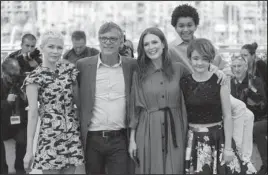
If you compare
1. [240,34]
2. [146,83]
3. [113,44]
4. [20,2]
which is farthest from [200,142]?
[20,2]

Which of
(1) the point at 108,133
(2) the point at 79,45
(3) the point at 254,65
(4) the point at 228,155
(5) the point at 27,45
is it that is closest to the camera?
(4) the point at 228,155

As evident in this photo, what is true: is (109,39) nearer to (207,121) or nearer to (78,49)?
(207,121)

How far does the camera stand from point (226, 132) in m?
3.14

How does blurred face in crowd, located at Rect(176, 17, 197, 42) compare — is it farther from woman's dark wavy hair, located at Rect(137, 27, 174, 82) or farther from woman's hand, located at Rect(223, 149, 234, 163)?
woman's hand, located at Rect(223, 149, 234, 163)

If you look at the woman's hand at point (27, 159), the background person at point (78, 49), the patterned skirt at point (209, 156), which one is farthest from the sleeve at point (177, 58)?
the background person at point (78, 49)

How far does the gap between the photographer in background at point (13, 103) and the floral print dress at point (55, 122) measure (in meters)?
2.01

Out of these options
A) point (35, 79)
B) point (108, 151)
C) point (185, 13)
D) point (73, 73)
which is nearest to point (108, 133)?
point (108, 151)

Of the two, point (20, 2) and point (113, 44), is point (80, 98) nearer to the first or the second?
point (113, 44)

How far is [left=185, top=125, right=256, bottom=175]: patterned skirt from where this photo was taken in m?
Result: 3.08

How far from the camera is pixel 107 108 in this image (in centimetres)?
330

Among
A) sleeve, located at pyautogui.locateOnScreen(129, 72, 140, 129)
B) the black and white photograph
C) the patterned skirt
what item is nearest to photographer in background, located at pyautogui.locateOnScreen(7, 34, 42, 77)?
the black and white photograph

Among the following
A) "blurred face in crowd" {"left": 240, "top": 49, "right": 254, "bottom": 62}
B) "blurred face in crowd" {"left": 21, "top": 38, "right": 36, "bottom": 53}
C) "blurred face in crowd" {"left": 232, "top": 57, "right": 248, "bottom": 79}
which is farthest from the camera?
"blurred face in crowd" {"left": 240, "top": 49, "right": 254, "bottom": 62}

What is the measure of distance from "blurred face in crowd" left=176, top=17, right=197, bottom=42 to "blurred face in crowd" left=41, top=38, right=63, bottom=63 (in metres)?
1.17

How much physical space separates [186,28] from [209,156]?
4.23 feet
